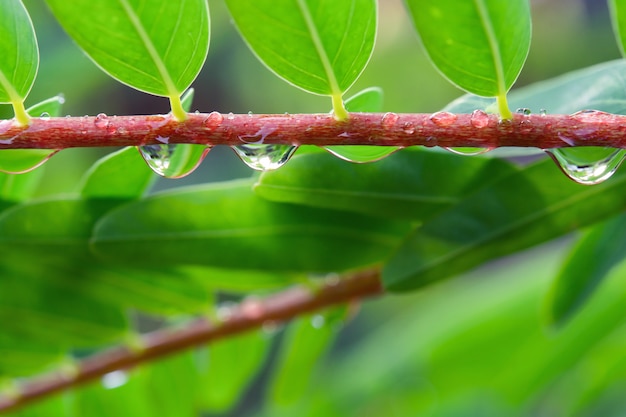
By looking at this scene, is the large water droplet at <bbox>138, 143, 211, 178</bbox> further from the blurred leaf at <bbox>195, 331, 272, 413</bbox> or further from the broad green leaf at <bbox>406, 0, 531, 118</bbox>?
the blurred leaf at <bbox>195, 331, 272, 413</bbox>

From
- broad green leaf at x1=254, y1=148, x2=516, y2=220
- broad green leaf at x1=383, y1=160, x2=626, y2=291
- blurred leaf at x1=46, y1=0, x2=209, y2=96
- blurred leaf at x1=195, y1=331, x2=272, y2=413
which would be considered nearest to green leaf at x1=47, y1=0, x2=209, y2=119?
blurred leaf at x1=46, y1=0, x2=209, y2=96

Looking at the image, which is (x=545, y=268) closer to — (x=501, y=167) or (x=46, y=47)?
(x=501, y=167)

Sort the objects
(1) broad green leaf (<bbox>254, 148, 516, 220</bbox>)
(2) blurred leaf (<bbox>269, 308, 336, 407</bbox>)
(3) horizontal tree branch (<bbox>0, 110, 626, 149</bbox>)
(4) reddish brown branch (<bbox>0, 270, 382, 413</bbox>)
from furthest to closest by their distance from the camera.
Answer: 1. (2) blurred leaf (<bbox>269, 308, 336, 407</bbox>)
2. (4) reddish brown branch (<bbox>0, 270, 382, 413</bbox>)
3. (1) broad green leaf (<bbox>254, 148, 516, 220</bbox>)
4. (3) horizontal tree branch (<bbox>0, 110, 626, 149</bbox>)

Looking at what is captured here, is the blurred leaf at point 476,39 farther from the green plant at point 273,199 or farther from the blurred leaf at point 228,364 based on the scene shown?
the blurred leaf at point 228,364

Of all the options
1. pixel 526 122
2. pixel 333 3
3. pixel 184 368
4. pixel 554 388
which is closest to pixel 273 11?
pixel 333 3

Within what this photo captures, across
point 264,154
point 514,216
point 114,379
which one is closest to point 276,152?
point 264,154

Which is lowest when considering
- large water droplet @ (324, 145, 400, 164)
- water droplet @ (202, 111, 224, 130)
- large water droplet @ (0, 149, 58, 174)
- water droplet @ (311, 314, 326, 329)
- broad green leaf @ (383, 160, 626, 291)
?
broad green leaf @ (383, 160, 626, 291)
